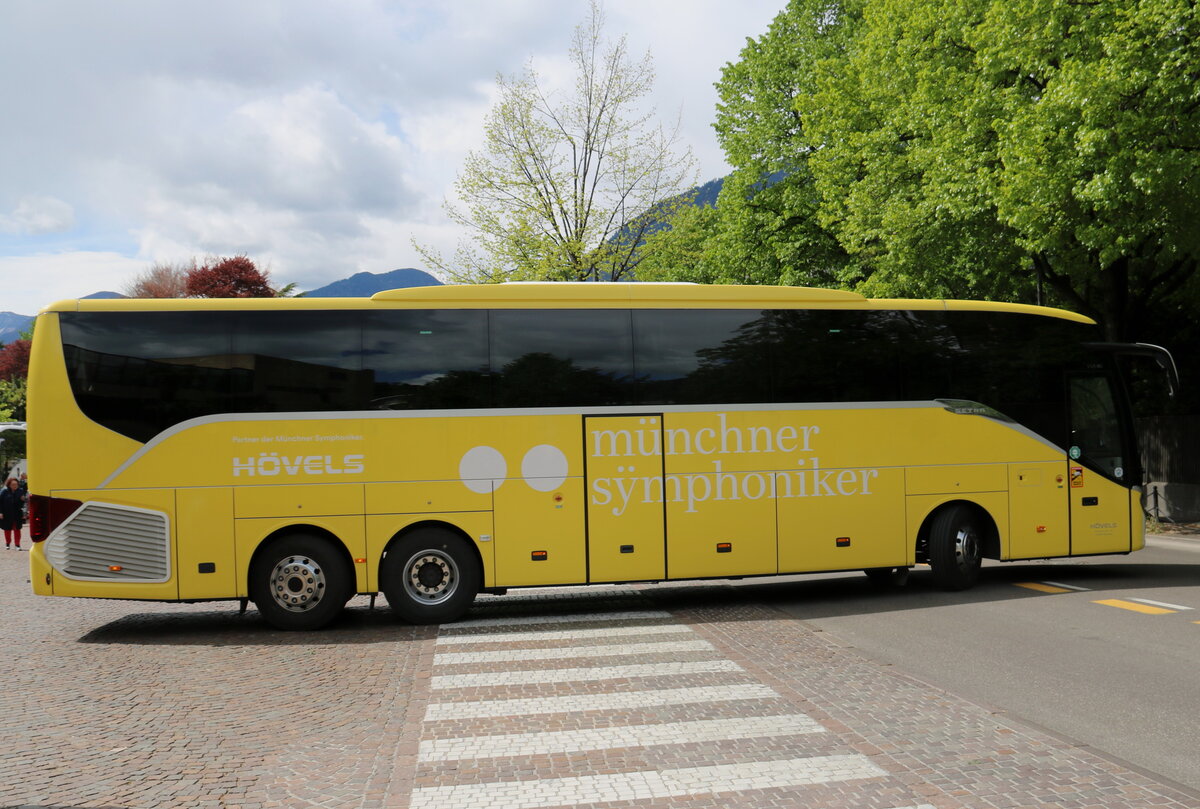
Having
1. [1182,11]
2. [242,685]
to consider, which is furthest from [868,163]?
[242,685]

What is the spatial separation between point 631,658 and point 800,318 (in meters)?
5.01

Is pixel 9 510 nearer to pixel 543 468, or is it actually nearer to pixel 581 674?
pixel 543 468

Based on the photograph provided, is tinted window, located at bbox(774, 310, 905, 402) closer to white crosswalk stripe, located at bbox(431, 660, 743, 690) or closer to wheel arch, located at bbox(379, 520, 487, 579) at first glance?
wheel arch, located at bbox(379, 520, 487, 579)

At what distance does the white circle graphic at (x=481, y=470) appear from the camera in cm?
1093

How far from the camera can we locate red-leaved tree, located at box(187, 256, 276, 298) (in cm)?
5788

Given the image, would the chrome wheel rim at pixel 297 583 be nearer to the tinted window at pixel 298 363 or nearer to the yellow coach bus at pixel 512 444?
the yellow coach bus at pixel 512 444

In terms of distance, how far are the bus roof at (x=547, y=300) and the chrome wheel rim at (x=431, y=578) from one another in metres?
2.84

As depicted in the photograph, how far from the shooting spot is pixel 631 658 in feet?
29.6

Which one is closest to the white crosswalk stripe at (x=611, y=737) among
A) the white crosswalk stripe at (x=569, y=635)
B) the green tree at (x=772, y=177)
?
the white crosswalk stripe at (x=569, y=635)

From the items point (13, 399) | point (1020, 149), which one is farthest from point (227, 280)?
point (1020, 149)

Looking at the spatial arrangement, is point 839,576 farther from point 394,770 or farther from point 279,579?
point 394,770

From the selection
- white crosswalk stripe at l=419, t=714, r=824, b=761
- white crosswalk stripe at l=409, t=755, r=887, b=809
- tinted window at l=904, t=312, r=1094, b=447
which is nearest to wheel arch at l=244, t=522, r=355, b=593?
white crosswalk stripe at l=419, t=714, r=824, b=761

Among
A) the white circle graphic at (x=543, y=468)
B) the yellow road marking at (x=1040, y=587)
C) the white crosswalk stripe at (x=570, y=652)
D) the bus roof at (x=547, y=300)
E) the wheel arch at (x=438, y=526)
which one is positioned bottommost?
the yellow road marking at (x=1040, y=587)

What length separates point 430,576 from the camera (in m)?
11.0
